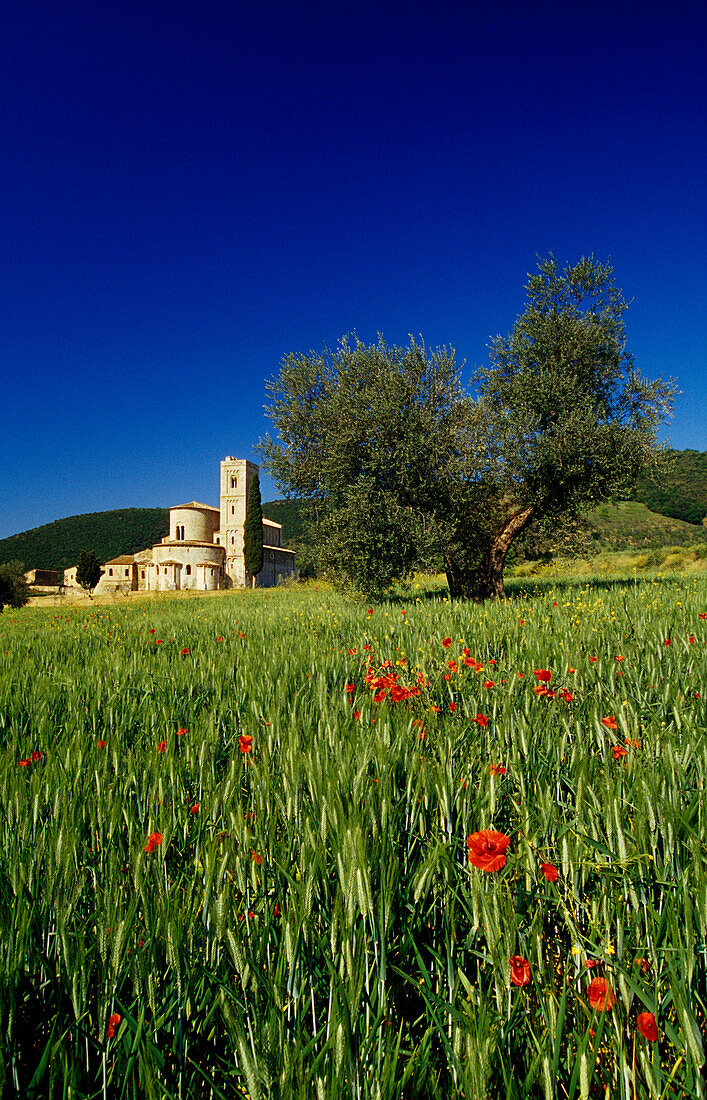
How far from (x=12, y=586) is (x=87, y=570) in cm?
Answer: 2692

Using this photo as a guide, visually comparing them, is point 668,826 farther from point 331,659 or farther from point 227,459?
point 227,459

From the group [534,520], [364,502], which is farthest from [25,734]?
[534,520]

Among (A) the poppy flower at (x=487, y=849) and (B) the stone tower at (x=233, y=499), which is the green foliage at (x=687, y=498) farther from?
(A) the poppy flower at (x=487, y=849)

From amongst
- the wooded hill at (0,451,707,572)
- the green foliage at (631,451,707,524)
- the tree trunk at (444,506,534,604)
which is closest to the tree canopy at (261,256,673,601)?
the tree trunk at (444,506,534,604)

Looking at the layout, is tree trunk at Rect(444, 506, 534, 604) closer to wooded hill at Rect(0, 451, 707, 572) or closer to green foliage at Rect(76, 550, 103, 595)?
wooded hill at Rect(0, 451, 707, 572)

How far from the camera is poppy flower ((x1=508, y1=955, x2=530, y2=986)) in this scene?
101cm

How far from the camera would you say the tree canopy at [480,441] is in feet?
42.6

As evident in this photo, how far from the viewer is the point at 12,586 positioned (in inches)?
1363

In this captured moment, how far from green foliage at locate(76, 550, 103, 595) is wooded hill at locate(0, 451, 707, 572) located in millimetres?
20565

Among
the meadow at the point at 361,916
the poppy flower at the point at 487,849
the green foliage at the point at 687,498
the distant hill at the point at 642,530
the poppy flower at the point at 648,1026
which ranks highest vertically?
the green foliage at the point at 687,498

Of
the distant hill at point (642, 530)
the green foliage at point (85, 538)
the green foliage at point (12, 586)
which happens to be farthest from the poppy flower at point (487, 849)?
the green foliage at point (85, 538)

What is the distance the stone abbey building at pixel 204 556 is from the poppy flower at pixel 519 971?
190 ft

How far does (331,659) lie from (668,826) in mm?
3524

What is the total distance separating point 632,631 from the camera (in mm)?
5438
